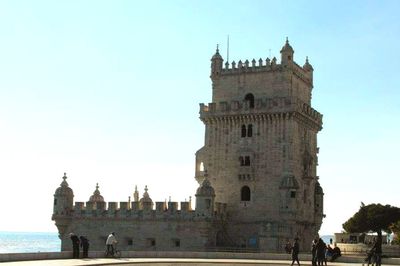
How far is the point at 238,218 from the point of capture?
190 ft

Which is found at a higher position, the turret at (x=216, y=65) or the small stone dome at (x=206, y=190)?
the turret at (x=216, y=65)

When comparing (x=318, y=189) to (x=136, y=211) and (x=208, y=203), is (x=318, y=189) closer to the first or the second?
(x=208, y=203)

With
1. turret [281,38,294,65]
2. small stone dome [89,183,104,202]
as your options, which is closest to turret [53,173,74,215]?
small stone dome [89,183,104,202]

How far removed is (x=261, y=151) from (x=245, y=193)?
3854 mm

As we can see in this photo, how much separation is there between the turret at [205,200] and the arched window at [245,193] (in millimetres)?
3564

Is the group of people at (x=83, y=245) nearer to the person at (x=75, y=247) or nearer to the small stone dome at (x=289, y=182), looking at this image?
the person at (x=75, y=247)

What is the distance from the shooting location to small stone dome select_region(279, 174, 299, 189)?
5525cm

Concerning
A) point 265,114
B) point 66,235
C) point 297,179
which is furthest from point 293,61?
point 66,235

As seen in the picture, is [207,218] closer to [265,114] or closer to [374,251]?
[265,114]

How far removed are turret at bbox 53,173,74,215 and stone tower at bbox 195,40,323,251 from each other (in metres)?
11.8

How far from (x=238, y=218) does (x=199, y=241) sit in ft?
13.9

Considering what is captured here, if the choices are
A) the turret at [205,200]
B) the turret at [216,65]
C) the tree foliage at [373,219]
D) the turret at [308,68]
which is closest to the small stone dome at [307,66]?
the turret at [308,68]

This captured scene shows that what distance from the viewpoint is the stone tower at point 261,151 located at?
5681 centimetres

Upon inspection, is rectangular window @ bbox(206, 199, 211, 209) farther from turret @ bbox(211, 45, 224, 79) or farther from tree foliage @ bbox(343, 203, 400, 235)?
tree foliage @ bbox(343, 203, 400, 235)
